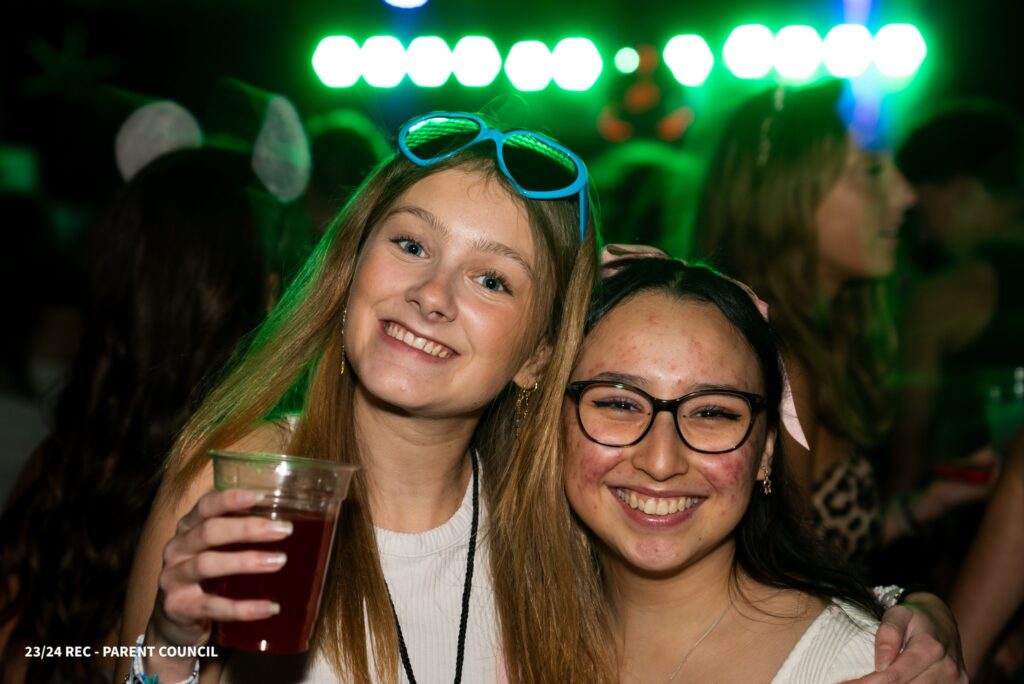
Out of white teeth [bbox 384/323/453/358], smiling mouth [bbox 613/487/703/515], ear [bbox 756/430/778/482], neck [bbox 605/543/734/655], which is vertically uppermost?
white teeth [bbox 384/323/453/358]

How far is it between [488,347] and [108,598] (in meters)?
1.30

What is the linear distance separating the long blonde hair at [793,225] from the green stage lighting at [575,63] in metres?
6.05

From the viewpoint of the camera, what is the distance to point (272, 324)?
240 cm

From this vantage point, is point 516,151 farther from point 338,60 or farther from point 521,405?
point 338,60

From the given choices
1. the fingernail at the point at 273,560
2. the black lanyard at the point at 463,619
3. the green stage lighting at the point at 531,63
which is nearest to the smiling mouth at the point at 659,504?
the black lanyard at the point at 463,619

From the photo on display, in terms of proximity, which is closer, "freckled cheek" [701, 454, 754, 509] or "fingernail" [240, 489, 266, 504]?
"fingernail" [240, 489, 266, 504]

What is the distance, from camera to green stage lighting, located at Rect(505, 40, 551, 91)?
939 cm

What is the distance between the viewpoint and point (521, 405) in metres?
2.50

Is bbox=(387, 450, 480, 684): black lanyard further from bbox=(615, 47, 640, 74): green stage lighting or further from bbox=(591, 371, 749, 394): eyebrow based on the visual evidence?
bbox=(615, 47, 640, 74): green stage lighting

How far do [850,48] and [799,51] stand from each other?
43cm

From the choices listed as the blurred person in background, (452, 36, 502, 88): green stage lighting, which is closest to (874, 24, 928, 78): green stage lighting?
(452, 36, 502, 88): green stage lighting

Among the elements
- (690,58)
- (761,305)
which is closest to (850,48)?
(690,58)

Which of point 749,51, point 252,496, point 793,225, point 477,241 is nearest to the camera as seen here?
point 252,496

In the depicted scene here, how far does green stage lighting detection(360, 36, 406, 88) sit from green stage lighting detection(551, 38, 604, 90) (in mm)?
1494
